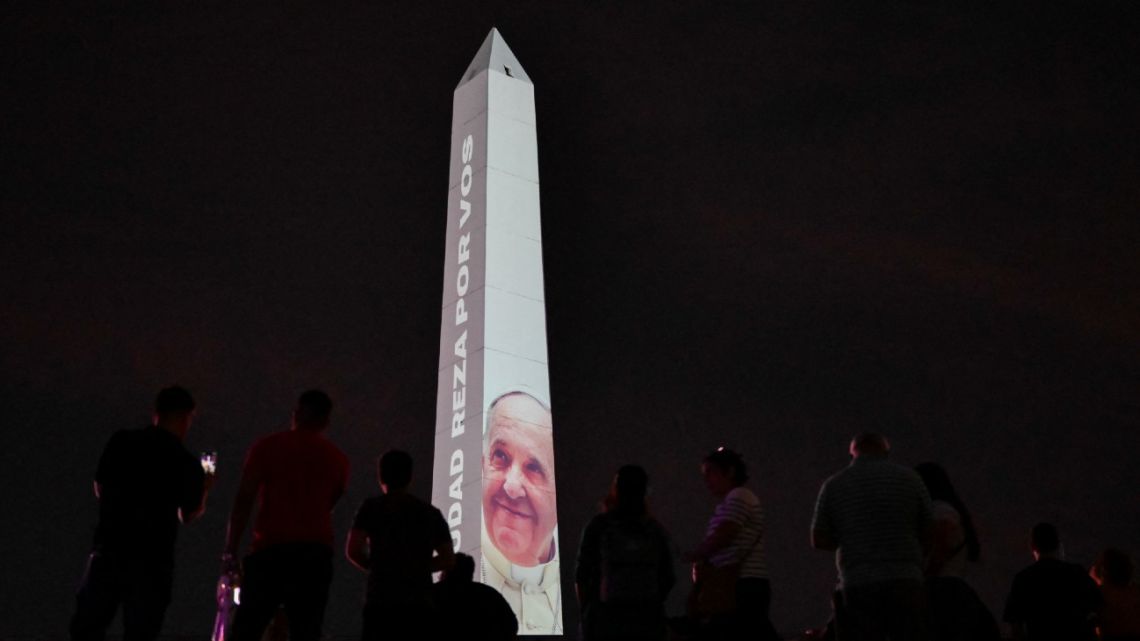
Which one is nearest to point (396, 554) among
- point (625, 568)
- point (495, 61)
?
point (625, 568)

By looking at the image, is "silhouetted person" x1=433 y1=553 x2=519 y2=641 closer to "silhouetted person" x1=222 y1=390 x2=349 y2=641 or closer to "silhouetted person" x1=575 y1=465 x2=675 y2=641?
"silhouetted person" x1=575 y1=465 x2=675 y2=641

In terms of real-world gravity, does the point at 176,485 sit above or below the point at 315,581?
above

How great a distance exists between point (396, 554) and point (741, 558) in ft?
6.68

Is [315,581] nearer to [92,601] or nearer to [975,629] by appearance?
[92,601]

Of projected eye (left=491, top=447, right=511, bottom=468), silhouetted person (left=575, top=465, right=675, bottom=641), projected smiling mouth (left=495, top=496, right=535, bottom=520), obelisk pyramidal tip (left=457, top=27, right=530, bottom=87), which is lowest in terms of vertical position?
silhouetted person (left=575, top=465, right=675, bottom=641)

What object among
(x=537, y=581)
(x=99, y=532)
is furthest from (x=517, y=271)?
(x=99, y=532)

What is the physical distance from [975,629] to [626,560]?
2228mm

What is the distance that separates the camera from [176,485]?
22.4 feet

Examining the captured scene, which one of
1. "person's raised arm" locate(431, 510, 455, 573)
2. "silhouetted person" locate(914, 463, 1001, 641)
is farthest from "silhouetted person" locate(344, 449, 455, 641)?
"silhouetted person" locate(914, 463, 1001, 641)

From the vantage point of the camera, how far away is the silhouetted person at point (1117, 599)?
9.24 m

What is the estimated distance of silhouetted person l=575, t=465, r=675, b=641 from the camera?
291 inches

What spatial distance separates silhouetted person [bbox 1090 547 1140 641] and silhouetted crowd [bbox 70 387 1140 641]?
159 cm

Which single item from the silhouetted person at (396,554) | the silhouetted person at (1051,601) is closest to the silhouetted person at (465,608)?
the silhouetted person at (396,554)

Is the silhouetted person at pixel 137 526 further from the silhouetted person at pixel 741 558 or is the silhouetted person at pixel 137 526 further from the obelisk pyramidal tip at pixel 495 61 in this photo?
the obelisk pyramidal tip at pixel 495 61
